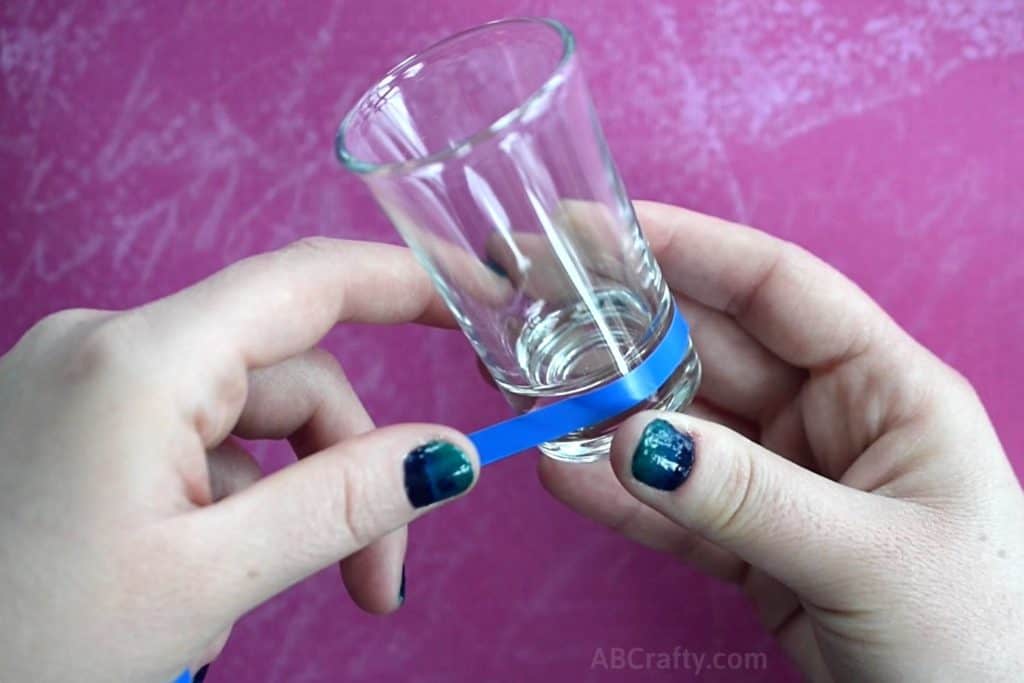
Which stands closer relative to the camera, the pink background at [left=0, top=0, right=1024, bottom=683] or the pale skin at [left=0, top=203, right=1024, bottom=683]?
the pale skin at [left=0, top=203, right=1024, bottom=683]

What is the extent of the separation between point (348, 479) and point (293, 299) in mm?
169

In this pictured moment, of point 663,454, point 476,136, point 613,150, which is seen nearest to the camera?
point 476,136

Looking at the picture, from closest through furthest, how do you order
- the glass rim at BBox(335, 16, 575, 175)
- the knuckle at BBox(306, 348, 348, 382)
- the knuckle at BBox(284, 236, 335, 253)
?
1. the glass rim at BBox(335, 16, 575, 175)
2. the knuckle at BBox(284, 236, 335, 253)
3. the knuckle at BBox(306, 348, 348, 382)

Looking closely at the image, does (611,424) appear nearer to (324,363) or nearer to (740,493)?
(740,493)

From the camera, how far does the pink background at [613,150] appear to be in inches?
47.3

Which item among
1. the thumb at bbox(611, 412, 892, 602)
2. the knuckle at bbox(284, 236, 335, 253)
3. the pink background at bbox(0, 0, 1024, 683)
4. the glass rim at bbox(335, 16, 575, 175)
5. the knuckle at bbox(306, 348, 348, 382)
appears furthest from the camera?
the pink background at bbox(0, 0, 1024, 683)

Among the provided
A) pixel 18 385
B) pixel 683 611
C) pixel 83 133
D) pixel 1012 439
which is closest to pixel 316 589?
pixel 683 611

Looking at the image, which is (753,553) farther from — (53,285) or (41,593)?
(53,285)

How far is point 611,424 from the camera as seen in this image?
2.70 feet

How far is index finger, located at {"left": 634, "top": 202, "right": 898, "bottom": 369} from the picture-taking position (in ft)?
3.29

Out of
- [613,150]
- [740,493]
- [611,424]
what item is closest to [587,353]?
[611,424]

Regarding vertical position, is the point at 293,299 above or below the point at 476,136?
below

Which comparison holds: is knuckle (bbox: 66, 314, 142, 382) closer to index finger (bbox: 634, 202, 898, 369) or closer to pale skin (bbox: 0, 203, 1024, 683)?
pale skin (bbox: 0, 203, 1024, 683)

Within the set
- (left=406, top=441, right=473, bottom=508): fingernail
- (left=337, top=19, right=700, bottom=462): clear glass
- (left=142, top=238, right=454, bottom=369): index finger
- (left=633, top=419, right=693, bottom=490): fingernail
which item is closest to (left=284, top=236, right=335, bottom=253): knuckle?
Answer: (left=142, top=238, right=454, bottom=369): index finger
